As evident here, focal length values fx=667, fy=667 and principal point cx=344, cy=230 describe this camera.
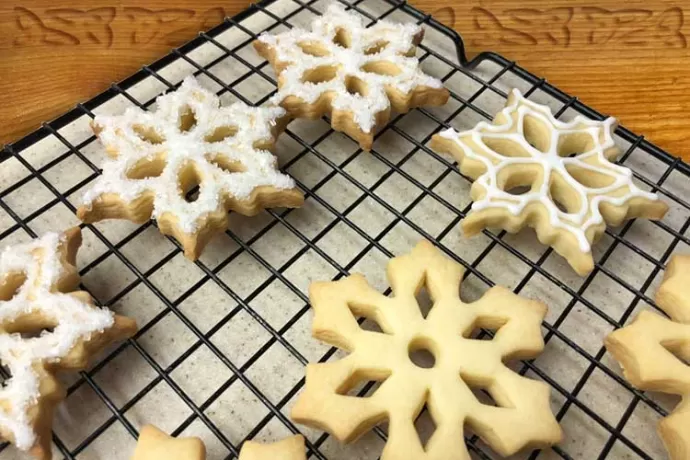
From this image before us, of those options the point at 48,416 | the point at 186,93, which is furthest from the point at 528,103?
the point at 48,416

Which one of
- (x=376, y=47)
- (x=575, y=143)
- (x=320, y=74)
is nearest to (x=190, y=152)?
(x=320, y=74)

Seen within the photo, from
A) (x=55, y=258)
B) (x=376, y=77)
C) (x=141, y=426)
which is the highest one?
(x=376, y=77)

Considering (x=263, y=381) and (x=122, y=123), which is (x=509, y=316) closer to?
(x=263, y=381)

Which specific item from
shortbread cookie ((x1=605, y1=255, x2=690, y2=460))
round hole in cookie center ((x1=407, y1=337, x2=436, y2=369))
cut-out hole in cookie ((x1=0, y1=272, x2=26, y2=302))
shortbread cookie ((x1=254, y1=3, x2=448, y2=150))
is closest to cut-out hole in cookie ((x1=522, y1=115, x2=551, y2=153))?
shortbread cookie ((x1=254, y1=3, x2=448, y2=150))

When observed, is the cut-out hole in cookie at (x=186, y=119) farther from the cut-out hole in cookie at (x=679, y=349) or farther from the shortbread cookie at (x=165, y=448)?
the cut-out hole in cookie at (x=679, y=349)

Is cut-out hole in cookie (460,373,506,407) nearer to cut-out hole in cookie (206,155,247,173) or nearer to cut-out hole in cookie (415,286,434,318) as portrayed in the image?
cut-out hole in cookie (415,286,434,318)

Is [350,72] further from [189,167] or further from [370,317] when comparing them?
[370,317]

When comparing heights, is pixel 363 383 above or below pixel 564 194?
below

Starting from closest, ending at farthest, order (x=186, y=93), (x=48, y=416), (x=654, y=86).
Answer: (x=48, y=416), (x=186, y=93), (x=654, y=86)
